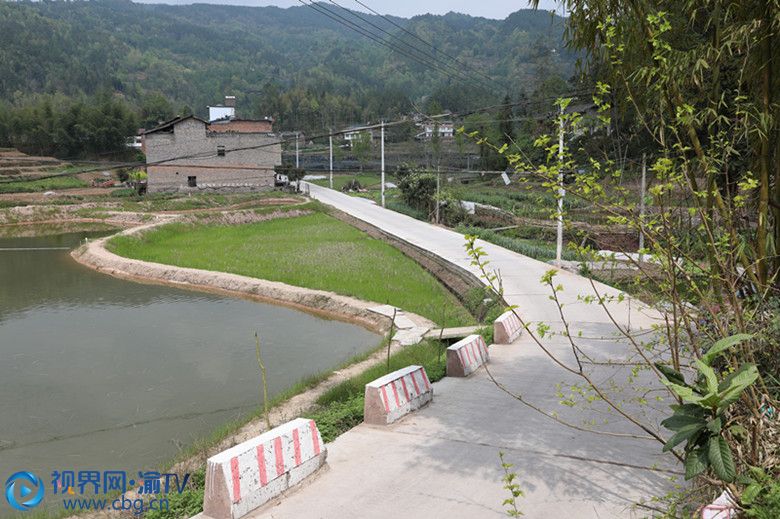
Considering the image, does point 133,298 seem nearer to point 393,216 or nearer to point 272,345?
point 272,345

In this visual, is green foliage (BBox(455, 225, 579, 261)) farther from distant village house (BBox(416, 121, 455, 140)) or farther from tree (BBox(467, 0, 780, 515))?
tree (BBox(467, 0, 780, 515))

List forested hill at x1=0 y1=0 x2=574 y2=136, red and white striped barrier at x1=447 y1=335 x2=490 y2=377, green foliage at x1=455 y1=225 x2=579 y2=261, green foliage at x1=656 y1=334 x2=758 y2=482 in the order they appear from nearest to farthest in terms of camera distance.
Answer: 1. green foliage at x1=656 y1=334 x2=758 y2=482
2. red and white striped barrier at x1=447 y1=335 x2=490 y2=377
3. green foliage at x1=455 y1=225 x2=579 y2=261
4. forested hill at x1=0 y1=0 x2=574 y2=136

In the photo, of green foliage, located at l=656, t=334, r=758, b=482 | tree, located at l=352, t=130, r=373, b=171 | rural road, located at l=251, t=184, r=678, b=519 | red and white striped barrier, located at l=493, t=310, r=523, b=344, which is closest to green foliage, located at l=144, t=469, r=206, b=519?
rural road, located at l=251, t=184, r=678, b=519

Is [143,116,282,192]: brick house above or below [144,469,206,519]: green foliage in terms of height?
above

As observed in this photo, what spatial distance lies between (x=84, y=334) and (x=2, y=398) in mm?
4258

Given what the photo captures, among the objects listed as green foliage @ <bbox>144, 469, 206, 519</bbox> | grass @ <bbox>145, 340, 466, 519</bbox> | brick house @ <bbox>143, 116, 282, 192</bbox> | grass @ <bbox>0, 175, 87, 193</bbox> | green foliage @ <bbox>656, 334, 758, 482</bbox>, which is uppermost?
brick house @ <bbox>143, 116, 282, 192</bbox>

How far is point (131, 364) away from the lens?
38.4ft

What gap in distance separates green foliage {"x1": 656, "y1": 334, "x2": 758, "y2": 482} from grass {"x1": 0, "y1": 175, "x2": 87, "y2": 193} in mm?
48732

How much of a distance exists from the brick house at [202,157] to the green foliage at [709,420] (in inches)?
1850

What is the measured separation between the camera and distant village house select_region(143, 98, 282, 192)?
1984 inches

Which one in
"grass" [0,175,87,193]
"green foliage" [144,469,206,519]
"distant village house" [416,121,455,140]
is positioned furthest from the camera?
"grass" [0,175,87,193]

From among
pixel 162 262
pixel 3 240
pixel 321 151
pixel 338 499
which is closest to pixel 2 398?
pixel 338 499

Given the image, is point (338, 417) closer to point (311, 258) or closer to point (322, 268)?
point (322, 268)

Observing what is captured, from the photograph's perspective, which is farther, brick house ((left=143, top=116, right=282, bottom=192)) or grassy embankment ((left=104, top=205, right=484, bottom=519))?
Result: brick house ((left=143, top=116, right=282, bottom=192))
